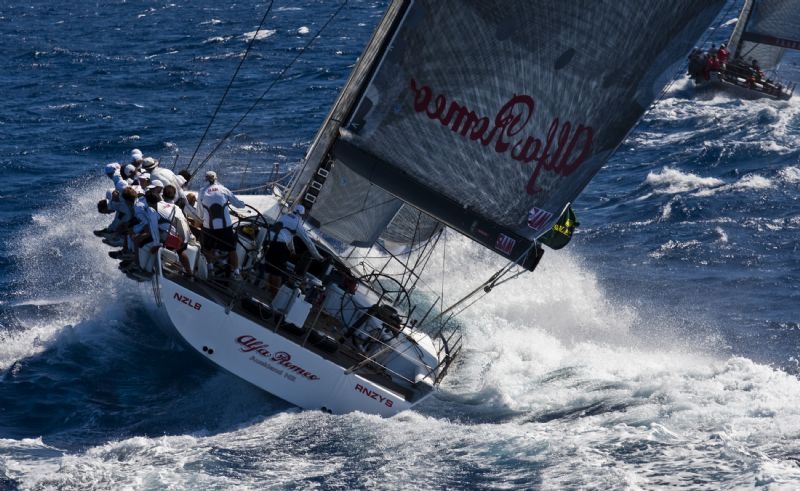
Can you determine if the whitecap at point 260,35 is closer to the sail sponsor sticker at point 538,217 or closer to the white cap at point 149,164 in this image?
the white cap at point 149,164

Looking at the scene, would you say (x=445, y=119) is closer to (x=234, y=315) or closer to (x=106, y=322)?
(x=234, y=315)

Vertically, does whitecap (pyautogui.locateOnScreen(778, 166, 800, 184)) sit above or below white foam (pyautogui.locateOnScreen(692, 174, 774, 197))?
above

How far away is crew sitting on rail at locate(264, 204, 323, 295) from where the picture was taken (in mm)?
14547

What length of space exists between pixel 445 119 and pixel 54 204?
11338mm

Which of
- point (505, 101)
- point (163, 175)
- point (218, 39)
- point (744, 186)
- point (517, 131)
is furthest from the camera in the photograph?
point (218, 39)

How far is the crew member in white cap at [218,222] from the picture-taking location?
14578 mm

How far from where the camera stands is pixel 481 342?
672 inches

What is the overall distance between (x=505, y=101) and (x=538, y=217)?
66.2 inches

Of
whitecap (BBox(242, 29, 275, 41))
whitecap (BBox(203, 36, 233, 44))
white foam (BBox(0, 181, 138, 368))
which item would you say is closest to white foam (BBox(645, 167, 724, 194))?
white foam (BBox(0, 181, 138, 368))

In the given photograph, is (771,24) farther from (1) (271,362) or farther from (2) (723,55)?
(1) (271,362)

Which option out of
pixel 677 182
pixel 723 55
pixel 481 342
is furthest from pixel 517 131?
pixel 723 55

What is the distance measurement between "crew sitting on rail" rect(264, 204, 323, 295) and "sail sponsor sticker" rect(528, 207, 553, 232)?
3268mm

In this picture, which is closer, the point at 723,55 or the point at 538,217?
the point at 538,217

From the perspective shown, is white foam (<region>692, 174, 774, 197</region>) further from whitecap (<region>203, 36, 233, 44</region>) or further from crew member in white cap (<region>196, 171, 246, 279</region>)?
whitecap (<region>203, 36, 233, 44</region>)
